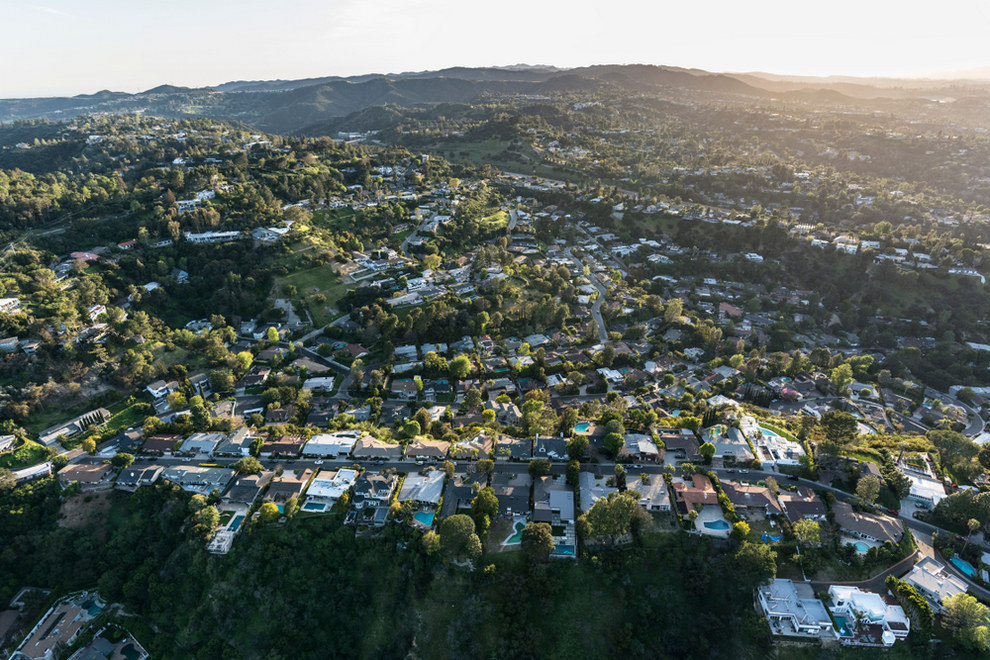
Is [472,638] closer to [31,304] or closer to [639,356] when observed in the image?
[639,356]

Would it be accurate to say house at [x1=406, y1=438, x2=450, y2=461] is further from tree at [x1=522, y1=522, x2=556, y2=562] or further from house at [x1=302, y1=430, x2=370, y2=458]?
tree at [x1=522, y1=522, x2=556, y2=562]

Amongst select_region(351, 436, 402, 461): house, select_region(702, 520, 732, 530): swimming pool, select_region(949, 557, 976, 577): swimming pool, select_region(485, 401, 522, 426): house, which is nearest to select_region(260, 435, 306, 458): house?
select_region(351, 436, 402, 461): house

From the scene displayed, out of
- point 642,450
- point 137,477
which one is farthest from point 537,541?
point 137,477

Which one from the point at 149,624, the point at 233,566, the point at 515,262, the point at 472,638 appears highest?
the point at 515,262

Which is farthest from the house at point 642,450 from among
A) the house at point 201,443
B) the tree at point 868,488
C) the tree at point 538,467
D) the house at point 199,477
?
the house at point 201,443

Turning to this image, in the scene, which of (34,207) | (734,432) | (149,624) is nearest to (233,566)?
(149,624)

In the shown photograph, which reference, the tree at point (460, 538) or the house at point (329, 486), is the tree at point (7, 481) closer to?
the house at point (329, 486)
